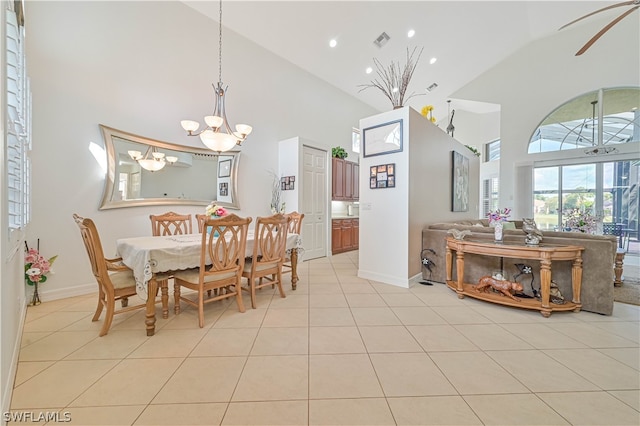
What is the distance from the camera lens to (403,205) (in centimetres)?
356

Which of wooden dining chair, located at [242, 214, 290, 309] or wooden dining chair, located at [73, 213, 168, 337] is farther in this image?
wooden dining chair, located at [242, 214, 290, 309]

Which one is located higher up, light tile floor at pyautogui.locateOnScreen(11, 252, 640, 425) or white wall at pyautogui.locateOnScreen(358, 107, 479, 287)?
white wall at pyautogui.locateOnScreen(358, 107, 479, 287)

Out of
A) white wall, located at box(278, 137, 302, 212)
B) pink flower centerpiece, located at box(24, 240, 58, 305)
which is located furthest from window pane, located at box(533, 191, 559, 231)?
pink flower centerpiece, located at box(24, 240, 58, 305)

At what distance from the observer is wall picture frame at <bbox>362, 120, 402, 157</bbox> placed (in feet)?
11.9

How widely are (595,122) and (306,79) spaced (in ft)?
22.7

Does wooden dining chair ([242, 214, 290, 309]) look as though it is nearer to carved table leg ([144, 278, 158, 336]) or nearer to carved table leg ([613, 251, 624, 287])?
carved table leg ([144, 278, 158, 336])

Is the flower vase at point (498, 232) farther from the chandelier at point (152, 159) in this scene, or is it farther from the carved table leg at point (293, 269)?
the chandelier at point (152, 159)

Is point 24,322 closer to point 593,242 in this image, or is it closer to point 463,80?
point 593,242

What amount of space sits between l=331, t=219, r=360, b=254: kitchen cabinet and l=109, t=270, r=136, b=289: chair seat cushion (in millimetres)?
4195

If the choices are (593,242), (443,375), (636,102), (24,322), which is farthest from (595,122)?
(24,322)

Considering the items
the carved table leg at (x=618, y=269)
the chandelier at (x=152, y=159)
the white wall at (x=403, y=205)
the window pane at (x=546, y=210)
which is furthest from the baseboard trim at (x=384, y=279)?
the window pane at (x=546, y=210)

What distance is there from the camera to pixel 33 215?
114 inches

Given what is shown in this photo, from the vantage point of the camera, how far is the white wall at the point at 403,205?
11.6ft

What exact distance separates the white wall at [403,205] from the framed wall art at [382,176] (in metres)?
0.06
